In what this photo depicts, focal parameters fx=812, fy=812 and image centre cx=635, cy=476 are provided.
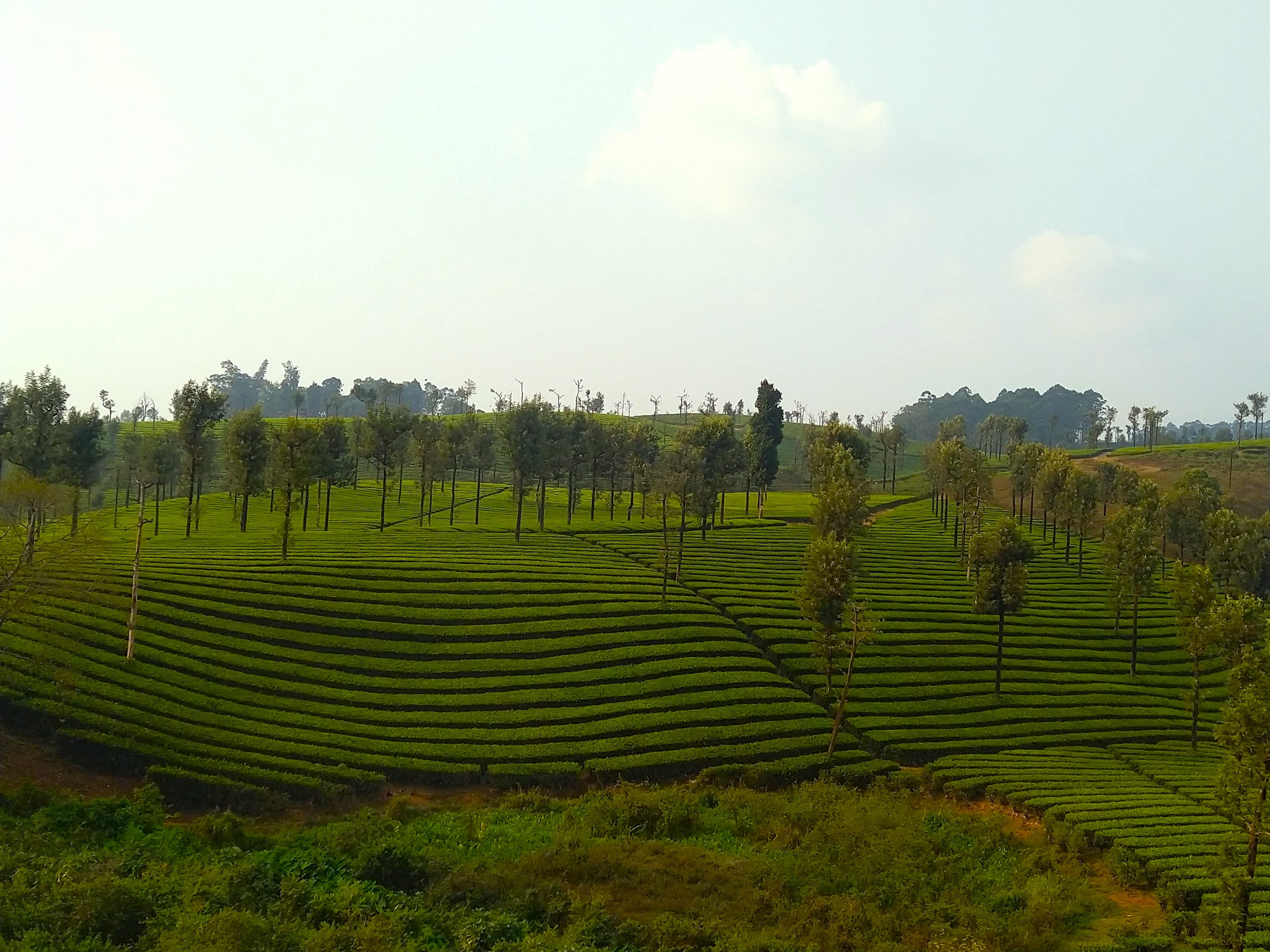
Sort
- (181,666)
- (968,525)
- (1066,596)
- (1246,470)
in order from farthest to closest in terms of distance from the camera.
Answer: (1246,470)
(968,525)
(1066,596)
(181,666)

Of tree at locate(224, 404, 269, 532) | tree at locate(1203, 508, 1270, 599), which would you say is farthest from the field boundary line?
tree at locate(1203, 508, 1270, 599)

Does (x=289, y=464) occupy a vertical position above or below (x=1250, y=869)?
above

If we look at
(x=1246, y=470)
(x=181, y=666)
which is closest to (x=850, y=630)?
(x=181, y=666)

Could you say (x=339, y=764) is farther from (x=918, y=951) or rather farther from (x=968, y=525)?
(x=968, y=525)

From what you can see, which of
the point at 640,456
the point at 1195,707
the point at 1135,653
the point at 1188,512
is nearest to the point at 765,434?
the point at 640,456

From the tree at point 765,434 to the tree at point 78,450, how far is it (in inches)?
2700

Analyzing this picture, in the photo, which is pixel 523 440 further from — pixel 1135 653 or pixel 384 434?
pixel 1135 653

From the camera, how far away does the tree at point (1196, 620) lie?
4512 cm

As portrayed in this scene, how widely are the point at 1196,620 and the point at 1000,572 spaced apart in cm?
1037

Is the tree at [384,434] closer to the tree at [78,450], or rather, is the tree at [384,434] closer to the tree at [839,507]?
the tree at [78,450]

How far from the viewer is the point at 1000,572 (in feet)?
165

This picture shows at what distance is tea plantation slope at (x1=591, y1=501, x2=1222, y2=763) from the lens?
46.6m

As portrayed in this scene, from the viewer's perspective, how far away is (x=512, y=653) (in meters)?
48.8

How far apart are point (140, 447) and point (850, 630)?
88.2 meters
